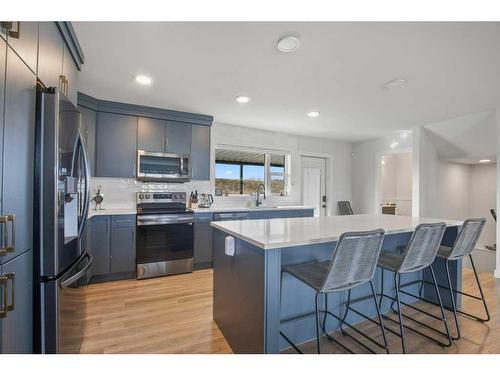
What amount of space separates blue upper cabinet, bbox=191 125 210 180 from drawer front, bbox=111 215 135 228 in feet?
3.60

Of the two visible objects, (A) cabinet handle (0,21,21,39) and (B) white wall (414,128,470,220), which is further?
(B) white wall (414,128,470,220)

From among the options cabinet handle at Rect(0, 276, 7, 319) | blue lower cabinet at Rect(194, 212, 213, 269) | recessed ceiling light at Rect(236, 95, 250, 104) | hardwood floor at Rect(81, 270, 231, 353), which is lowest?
hardwood floor at Rect(81, 270, 231, 353)

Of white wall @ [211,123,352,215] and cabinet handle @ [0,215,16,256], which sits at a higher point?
white wall @ [211,123,352,215]

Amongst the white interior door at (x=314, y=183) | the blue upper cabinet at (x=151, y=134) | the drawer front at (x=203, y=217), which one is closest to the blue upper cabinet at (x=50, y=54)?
the blue upper cabinet at (x=151, y=134)

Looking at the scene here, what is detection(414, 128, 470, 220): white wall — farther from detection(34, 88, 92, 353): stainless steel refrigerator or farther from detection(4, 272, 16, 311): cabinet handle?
detection(4, 272, 16, 311): cabinet handle

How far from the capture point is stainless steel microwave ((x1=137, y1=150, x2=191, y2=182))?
3.44m

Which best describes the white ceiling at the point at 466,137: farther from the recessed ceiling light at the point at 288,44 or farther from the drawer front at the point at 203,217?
the drawer front at the point at 203,217

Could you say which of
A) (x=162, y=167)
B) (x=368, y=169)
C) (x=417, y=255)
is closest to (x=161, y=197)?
(x=162, y=167)

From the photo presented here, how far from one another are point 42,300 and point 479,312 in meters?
3.49

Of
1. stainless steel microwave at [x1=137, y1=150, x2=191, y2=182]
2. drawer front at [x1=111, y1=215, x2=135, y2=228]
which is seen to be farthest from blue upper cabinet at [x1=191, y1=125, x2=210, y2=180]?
drawer front at [x1=111, y1=215, x2=135, y2=228]

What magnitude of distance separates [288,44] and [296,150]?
3.31 metres

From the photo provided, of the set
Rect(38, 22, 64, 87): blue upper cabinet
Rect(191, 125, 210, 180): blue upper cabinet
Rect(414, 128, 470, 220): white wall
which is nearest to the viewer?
Rect(38, 22, 64, 87): blue upper cabinet

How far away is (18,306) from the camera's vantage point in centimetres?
112

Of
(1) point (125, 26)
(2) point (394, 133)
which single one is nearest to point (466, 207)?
(2) point (394, 133)
